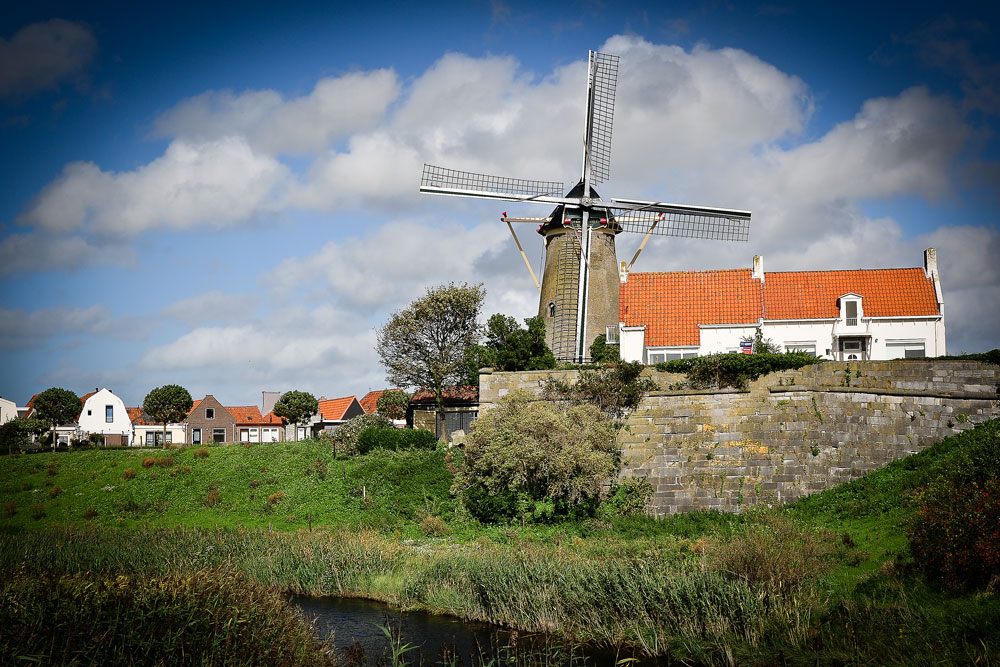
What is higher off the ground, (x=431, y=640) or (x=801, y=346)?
(x=801, y=346)

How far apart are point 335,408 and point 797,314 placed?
1637 inches

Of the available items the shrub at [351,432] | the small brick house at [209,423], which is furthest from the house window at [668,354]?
the small brick house at [209,423]

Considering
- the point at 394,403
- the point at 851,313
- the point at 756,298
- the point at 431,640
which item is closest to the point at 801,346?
the point at 851,313

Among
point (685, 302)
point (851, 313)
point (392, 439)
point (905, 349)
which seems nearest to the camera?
point (905, 349)

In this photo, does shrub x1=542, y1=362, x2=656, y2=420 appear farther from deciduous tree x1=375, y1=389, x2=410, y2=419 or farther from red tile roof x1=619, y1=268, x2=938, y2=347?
deciduous tree x1=375, y1=389, x2=410, y2=419

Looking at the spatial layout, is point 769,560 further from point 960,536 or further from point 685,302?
Answer: point 685,302

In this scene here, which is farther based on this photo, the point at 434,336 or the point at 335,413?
the point at 335,413

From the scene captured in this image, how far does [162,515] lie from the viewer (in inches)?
1081

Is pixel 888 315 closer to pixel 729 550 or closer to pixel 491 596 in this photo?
pixel 729 550

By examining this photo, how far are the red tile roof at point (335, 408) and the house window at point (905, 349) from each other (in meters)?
42.3

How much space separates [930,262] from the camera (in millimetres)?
31578

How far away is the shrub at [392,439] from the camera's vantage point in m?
32.2

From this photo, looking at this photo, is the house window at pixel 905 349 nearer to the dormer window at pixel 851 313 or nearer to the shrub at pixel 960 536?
the dormer window at pixel 851 313

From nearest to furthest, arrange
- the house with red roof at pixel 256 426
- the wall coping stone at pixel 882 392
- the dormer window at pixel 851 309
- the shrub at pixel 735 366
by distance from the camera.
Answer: the wall coping stone at pixel 882 392, the shrub at pixel 735 366, the dormer window at pixel 851 309, the house with red roof at pixel 256 426
